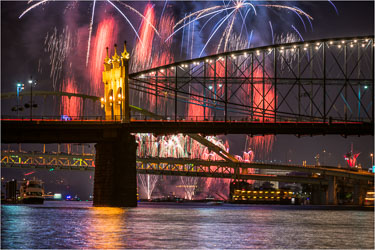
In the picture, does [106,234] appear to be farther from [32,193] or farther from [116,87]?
[32,193]

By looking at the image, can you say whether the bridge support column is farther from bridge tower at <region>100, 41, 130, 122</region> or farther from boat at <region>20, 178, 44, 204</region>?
boat at <region>20, 178, 44, 204</region>

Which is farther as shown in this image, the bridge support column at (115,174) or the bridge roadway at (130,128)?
the bridge roadway at (130,128)

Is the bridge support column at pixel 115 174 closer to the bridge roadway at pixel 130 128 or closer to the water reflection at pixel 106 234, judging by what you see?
the bridge roadway at pixel 130 128

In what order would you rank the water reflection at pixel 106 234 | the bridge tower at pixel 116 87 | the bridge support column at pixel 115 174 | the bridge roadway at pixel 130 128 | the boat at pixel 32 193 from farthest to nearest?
the boat at pixel 32 193 < the bridge tower at pixel 116 87 < the bridge roadway at pixel 130 128 < the bridge support column at pixel 115 174 < the water reflection at pixel 106 234

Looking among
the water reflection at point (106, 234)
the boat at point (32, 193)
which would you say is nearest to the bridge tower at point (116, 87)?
the water reflection at point (106, 234)

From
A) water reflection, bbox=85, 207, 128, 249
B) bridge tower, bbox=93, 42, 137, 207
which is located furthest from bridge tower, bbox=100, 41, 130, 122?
water reflection, bbox=85, 207, 128, 249

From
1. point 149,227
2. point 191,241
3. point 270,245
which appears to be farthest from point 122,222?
point 270,245
